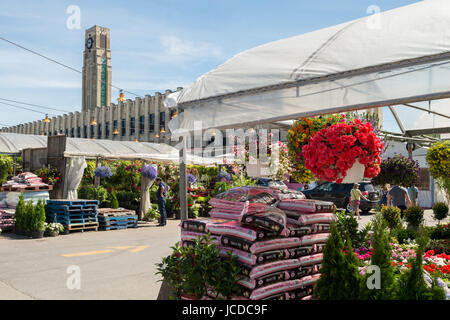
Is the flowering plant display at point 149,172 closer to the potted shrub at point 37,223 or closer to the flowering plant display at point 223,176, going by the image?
the potted shrub at point 37,223

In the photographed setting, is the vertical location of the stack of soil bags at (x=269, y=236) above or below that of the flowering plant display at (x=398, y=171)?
below

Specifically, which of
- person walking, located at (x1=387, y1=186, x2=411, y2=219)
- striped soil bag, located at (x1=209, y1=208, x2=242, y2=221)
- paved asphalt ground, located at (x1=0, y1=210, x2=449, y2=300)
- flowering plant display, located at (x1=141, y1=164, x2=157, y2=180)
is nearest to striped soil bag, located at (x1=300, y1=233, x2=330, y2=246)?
striped soil bag, located at (x1=209, y1=208, x2=242, y2=221)

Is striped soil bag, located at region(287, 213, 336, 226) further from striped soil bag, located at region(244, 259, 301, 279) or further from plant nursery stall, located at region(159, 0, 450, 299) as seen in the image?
striped soil bag, located at region(244, 259, 301, 279)

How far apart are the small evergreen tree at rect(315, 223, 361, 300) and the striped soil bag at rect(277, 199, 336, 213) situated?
101 centimetres

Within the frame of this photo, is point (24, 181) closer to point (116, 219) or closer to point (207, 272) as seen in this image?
point (116, 219)

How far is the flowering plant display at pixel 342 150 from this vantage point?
3.48 meters

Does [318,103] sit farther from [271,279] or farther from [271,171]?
[271,279]

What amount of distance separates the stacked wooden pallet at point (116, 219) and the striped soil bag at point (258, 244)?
9.99m

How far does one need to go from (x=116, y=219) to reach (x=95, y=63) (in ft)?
237

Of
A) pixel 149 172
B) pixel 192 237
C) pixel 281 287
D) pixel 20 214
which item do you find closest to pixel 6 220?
pixel 20 214

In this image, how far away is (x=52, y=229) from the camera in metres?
11.3

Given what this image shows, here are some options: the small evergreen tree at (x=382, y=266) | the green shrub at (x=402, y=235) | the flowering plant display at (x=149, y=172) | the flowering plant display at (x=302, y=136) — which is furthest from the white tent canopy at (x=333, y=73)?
the flowering plant display at (x=149, y=172)
